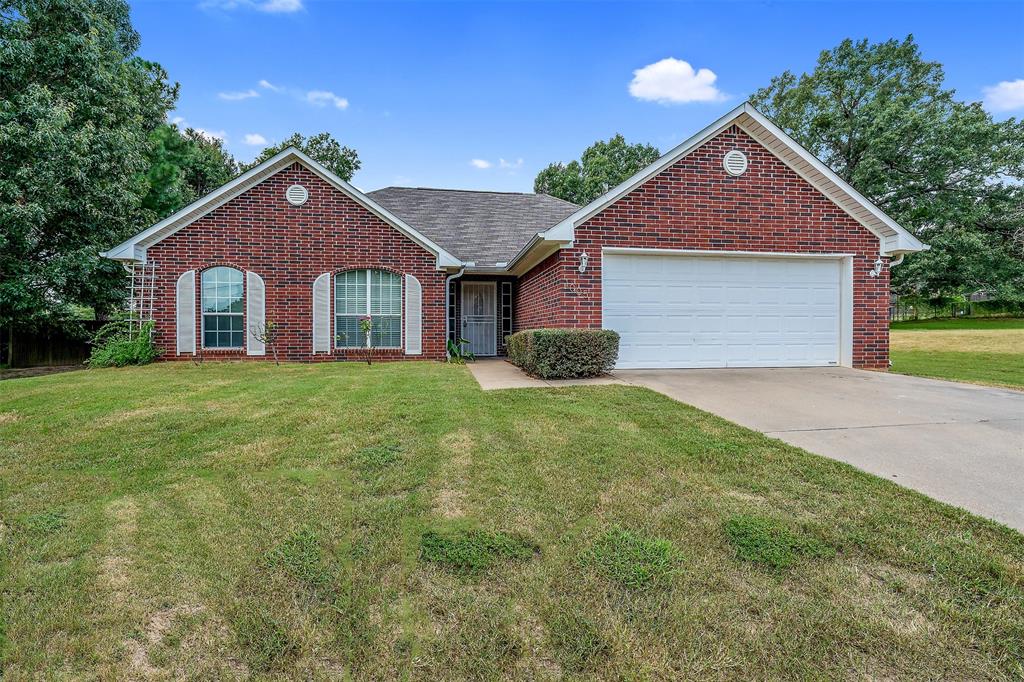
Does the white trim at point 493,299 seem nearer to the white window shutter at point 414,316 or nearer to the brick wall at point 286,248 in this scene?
the white window shutter at point 414,316

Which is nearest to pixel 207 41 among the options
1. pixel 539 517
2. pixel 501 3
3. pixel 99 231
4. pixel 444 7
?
pixel 99 231

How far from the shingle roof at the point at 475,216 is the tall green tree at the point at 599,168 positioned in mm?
12650

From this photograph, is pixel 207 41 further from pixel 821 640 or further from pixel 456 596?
pixel 821 640

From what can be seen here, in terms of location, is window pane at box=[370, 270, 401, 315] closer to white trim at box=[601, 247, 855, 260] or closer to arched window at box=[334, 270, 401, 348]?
arched window at box=[334, 270, 401, 348]

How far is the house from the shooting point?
30.0 feet

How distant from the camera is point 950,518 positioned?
9.00ft

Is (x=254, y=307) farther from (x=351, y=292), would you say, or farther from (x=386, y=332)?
(x=386, y=332)

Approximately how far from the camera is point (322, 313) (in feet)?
36.1

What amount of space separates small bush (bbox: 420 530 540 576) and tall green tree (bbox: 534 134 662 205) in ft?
90.5

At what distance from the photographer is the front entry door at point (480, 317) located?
45.0ft

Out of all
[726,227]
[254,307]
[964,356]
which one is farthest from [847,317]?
[254,307]

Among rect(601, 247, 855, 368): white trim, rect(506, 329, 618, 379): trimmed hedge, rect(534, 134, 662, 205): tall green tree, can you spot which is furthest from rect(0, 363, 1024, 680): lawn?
rect(534, 134, 662, 205): tall green tree

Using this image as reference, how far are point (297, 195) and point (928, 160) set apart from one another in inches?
1189

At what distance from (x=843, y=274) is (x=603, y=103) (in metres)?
10.3
